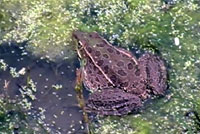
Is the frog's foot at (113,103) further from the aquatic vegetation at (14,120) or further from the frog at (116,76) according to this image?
the aquatic vegetation at (14,120)

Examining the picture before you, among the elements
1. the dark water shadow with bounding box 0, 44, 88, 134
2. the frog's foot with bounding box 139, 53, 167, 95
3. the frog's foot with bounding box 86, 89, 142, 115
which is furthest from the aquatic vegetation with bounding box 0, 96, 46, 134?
the frog's foot with bounding box 139, 53, 167, 95

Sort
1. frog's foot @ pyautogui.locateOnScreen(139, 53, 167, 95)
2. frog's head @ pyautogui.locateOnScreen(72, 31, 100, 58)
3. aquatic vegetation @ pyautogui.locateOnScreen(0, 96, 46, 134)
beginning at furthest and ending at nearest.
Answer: frog's head @ pyautogui.locateOnScreen(72, 31, 100, 58) → frog's foot @ pyautogui.locateOnScreen(139, 53, 167, 95) → aquatic vegetation @ pyautogui.locateOnScreen(0, 96, 46, 134)

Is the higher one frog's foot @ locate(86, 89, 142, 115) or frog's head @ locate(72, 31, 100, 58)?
frog's head @ locate(72, 31, 100, 58)

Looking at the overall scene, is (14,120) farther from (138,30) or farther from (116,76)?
(138,30)

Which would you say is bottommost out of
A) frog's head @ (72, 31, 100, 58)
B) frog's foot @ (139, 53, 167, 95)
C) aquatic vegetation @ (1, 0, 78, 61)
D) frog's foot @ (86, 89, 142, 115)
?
frog's foot @ (86, 89, 142, 115)

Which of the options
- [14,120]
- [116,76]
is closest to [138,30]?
[116,76]

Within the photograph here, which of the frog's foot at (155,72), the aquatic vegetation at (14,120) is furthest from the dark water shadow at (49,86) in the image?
the frog's foot at (155,72)

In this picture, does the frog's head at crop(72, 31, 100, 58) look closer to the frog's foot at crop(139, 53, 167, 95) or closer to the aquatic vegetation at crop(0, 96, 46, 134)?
the frog's foot at crop(139, 53, 167, 95)

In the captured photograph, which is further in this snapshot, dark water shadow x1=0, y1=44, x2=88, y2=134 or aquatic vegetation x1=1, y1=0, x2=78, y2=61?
aquatic vegetation x1=1, y1=0, x2=78, y2=61

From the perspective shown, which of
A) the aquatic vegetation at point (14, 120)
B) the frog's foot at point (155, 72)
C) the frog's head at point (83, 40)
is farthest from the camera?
the frog's head at point (83, 40)
